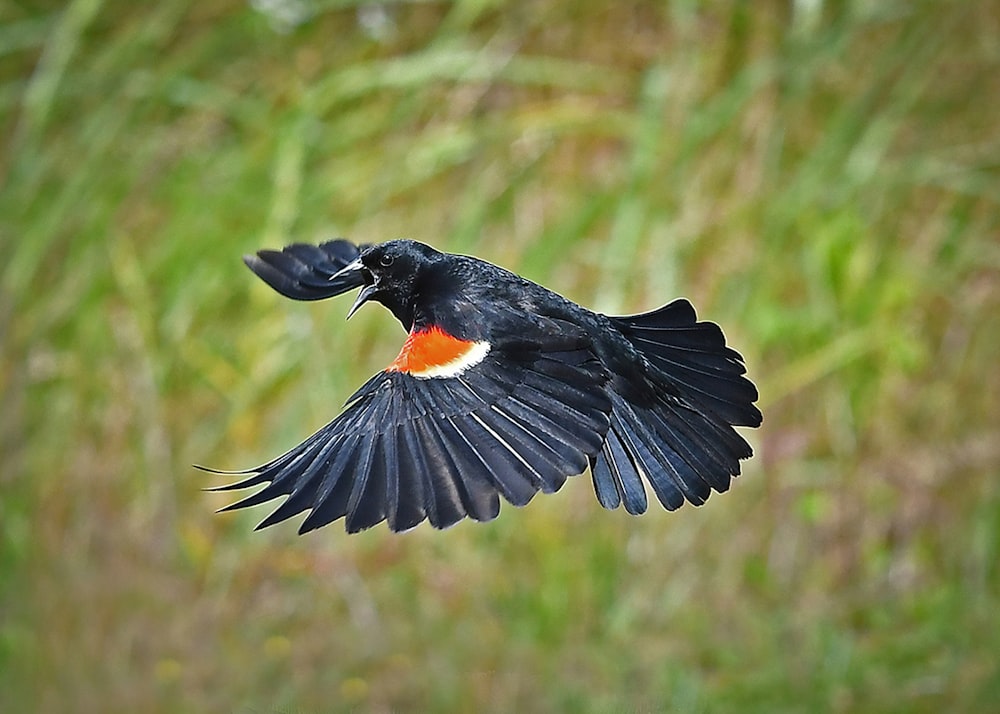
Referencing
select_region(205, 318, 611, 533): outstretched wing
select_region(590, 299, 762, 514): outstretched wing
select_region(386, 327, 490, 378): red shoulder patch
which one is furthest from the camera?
select_region(590, 299, 762, 514): outstretched wing

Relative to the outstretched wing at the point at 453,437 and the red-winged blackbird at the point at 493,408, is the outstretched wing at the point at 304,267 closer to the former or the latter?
the red-winged blackbird at the point at 493,408

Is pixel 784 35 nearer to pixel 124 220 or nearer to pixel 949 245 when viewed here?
pixel 949 245

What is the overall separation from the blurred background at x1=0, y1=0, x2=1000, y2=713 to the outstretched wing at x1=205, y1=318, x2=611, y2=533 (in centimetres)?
183

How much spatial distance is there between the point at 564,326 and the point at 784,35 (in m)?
2.80

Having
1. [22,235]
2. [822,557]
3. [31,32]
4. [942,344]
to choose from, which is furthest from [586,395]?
[31,32]

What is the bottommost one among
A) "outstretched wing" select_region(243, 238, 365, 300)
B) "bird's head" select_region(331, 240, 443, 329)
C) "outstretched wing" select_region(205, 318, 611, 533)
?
"outstretched wing" select_region(205, 318, 611, 533)

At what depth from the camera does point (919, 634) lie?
3471mm

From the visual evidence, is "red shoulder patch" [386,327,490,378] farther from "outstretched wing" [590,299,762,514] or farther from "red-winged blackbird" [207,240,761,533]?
"outstretched wing" [590,299,762,514]

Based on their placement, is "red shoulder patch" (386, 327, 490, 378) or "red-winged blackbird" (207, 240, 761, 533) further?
"red shoulder patch" (386, 327, 490, 378)

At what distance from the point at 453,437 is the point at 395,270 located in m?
0.22

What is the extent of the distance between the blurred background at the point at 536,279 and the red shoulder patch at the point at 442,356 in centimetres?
182

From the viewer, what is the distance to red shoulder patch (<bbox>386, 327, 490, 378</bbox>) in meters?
1.51

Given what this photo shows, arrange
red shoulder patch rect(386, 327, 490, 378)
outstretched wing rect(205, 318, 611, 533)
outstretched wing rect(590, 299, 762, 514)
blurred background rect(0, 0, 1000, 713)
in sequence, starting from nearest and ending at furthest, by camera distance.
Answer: outstretched wing rect(205, 318, 611, 533) < red shoulder patch rect(386, 327, 490, 378) < outstretched wing rect(590, 299, 762, 514) < blurred background rect(0, 0, 1000, 713)

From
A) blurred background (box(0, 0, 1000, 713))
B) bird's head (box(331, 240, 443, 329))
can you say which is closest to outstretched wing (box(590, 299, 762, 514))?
bird's head (box(331, 240, 443, 329))
